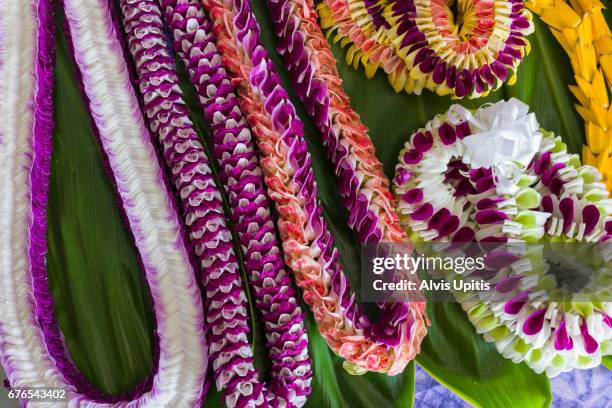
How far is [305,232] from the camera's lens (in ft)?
1.62

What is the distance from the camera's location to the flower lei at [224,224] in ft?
1.58

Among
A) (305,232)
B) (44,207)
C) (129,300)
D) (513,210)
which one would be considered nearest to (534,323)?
(513,210)

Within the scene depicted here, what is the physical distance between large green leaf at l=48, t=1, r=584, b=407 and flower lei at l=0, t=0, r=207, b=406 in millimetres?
16

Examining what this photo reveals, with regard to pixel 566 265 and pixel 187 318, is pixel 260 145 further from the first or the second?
pixel 566 265

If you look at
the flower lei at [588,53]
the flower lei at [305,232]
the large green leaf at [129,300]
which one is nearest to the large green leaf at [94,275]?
Answer: the large green leaf at [129,300]

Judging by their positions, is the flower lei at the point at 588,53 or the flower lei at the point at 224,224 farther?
the flower lei at the point at 588,53

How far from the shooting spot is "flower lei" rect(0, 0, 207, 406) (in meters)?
0.50

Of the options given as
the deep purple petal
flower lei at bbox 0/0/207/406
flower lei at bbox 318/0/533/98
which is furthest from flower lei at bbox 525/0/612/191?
flower lei at bbox 0/0/207/406

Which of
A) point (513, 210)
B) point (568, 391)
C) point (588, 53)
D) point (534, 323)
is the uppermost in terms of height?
point (588, 53)

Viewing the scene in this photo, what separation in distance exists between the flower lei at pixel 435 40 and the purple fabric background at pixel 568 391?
331 millimetres

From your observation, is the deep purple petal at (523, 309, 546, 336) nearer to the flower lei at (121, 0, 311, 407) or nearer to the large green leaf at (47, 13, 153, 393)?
the flower lei at (121, 0, 311, 407)

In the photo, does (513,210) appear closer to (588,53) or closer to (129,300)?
(588,53)

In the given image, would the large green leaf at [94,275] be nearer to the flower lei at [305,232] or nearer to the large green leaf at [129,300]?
the large green leaf at [129,300]

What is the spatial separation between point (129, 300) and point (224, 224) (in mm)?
140
